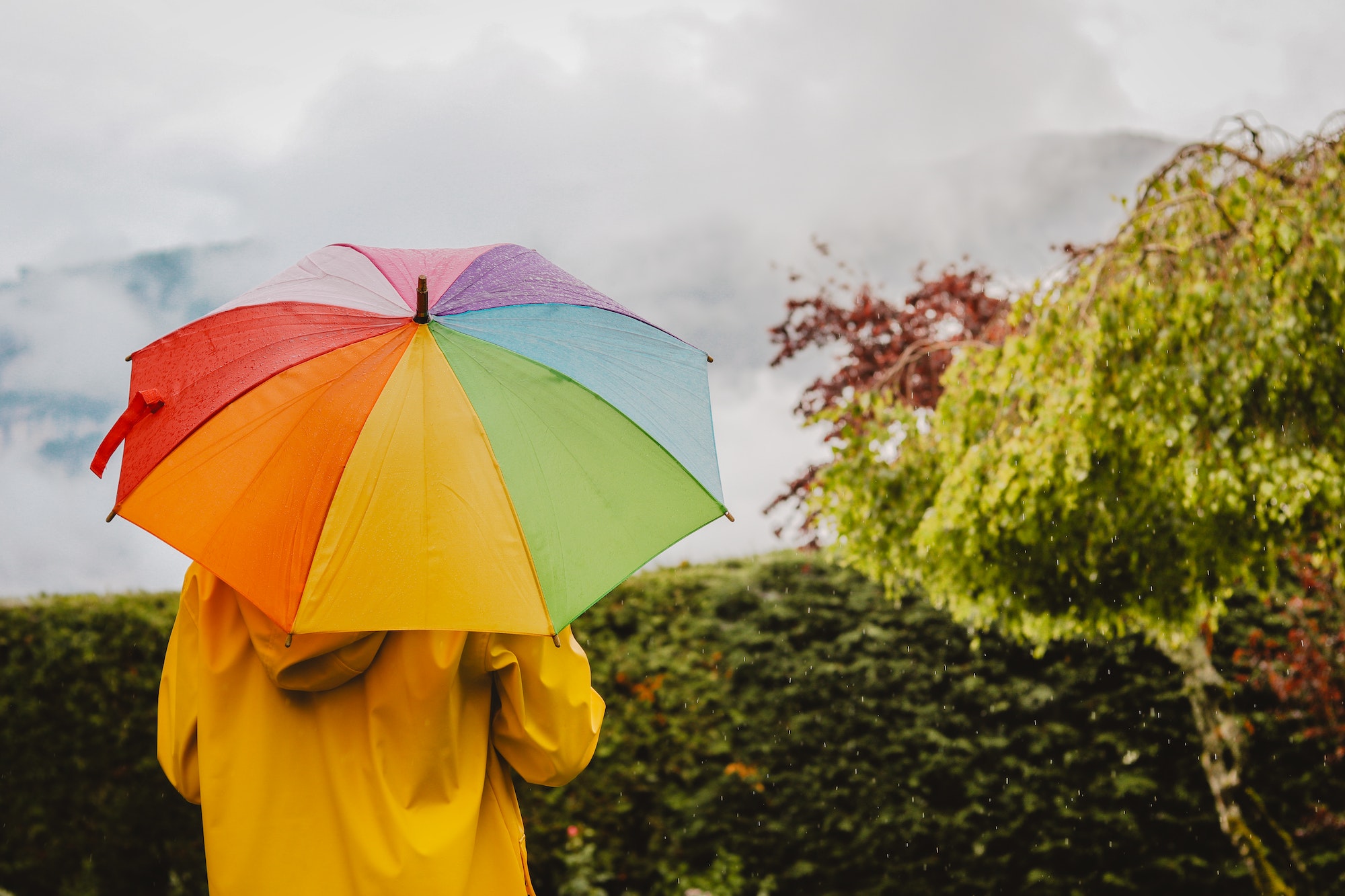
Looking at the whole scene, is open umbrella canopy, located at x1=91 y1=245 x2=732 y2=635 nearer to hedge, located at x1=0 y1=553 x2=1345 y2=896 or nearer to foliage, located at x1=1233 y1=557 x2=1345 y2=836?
hedge, located at x1=0 y1=553 x2=1345 y2=896

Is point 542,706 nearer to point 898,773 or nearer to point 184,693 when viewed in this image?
point 184,693

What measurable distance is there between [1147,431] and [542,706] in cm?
267

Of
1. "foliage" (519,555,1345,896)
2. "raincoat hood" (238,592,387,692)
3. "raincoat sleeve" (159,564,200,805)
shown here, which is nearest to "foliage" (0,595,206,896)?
"foliage" (519,555,1345,896)

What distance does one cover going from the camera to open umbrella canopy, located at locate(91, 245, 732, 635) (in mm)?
1398

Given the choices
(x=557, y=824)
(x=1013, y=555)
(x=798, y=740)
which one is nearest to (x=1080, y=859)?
(x=798, y=740)

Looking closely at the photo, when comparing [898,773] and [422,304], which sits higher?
[422,304]

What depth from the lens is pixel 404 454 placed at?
4.74ft

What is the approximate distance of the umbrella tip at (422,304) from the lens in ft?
5.02

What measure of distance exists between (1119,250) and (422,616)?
3401 mm

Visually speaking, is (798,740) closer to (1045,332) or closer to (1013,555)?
(1013,555)

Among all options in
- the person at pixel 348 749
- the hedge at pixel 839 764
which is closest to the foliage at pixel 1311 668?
Result: the hedge at pixel 839 764

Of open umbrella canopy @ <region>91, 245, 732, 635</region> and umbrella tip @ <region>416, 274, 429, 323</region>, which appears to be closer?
open umbrella canopy @ <region>91, 245, 732, 635</region>

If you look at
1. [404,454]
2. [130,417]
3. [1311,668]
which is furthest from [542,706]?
[1311,668]

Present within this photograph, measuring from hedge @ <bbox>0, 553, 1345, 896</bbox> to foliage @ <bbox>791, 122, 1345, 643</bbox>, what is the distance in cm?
82
